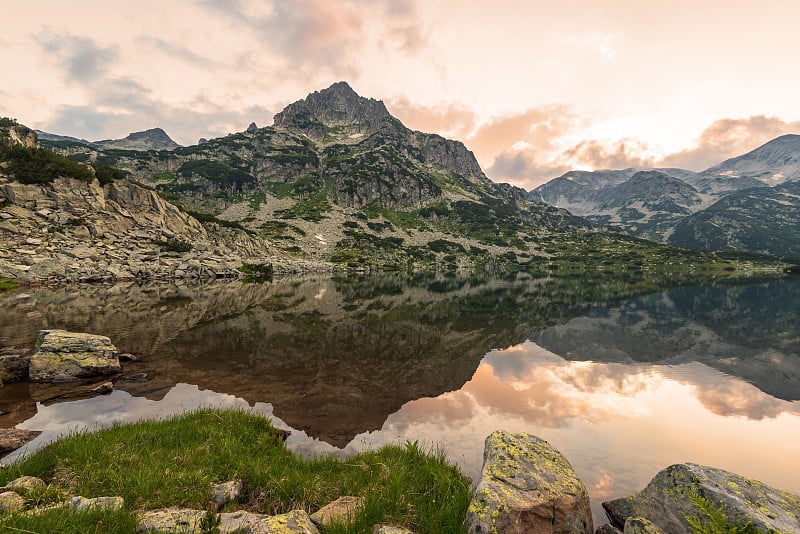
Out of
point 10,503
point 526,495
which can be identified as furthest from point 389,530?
point 10,503

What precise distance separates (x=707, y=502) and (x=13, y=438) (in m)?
19.4

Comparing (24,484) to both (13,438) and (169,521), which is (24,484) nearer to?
(169,521)

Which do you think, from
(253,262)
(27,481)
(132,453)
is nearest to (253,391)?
(132,453)

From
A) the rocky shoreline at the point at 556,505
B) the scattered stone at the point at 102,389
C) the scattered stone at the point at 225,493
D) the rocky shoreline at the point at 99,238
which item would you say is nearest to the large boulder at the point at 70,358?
the scattered stone at the point at 102,389

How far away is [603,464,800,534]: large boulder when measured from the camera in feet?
20.4

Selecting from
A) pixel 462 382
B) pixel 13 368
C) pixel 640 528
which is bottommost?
pixel 462 382

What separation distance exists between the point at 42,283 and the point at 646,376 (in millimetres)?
93534

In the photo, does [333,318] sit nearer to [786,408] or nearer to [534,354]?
[534,354]

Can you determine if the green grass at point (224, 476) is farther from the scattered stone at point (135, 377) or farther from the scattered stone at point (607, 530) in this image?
the scattered stone at point (135, 377)

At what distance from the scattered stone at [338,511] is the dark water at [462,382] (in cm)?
484

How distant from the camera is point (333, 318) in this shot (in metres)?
40.2

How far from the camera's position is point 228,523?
20.0ft

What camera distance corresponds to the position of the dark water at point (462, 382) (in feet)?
44.8

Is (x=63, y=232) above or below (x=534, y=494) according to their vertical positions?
above
